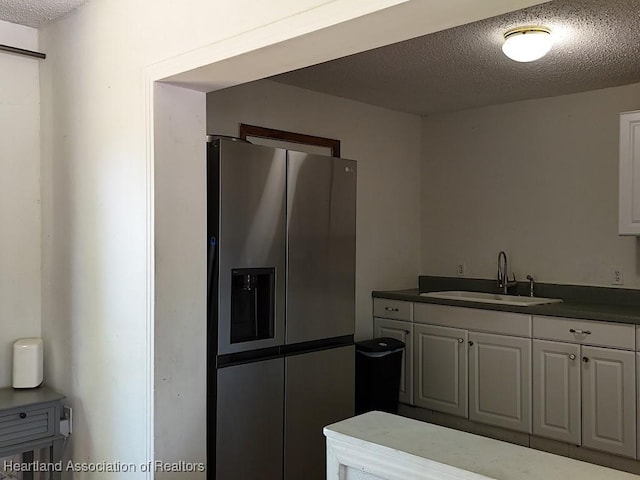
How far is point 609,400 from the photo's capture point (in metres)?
3.24

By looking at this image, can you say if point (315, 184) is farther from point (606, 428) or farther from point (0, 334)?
point (606, 428)

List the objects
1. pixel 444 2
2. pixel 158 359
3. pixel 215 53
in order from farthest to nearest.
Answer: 1. pixel 158 359
2. pixel 215 53
3. pixel 444 2

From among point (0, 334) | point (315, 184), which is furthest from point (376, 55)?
point (0, 334)

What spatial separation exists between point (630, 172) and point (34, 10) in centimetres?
319

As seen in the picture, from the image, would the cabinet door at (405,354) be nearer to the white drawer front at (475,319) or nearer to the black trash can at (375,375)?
the white drawer front at (475,319)

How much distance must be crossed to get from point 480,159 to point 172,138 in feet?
9.53

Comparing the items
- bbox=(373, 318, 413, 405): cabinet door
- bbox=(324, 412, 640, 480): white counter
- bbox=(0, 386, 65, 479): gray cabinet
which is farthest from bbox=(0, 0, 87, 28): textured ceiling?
bbox=(373, 318, 413, 405): cabinet door

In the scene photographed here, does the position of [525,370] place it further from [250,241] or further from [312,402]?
[250,241]

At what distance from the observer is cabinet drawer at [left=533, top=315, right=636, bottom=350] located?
125 inches

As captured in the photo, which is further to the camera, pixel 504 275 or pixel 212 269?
pixel 504 275

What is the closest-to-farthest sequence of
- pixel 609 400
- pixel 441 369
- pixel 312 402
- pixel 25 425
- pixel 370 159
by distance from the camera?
pixel 25 425 → pixel 312 402 → pixel 609 400 → pixel 441 369 → pixel 370 159

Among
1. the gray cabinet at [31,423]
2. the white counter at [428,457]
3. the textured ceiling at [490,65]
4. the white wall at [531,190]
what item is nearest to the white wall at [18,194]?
the gray cabinet at [31,423]

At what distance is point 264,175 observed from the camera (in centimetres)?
273

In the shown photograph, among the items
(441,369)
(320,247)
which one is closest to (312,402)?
(320,247)
